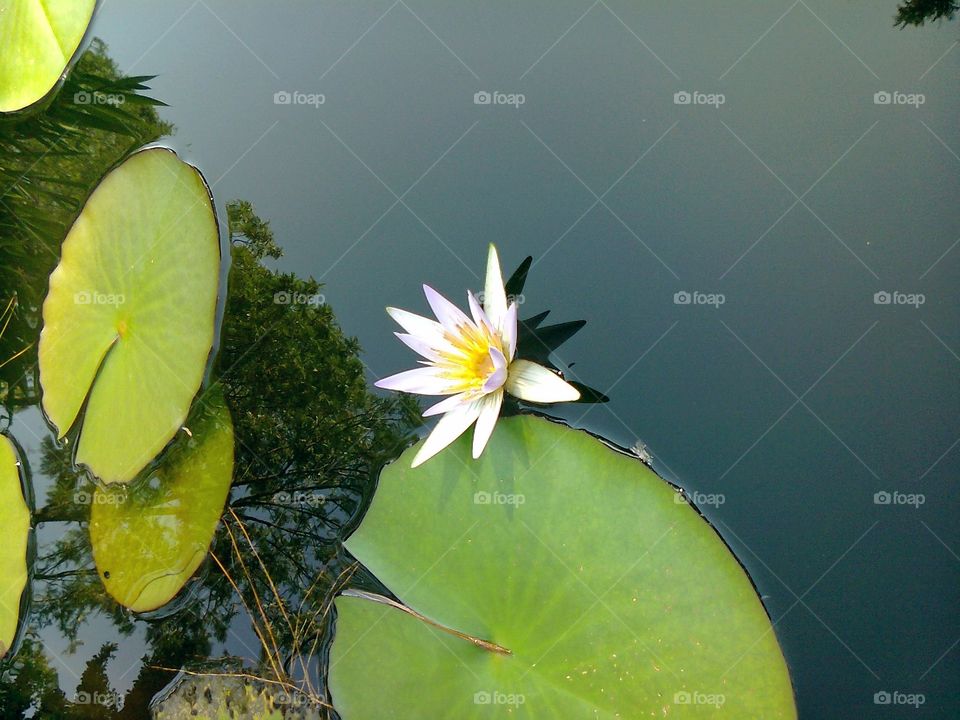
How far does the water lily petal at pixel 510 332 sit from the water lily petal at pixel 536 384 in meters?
0.06

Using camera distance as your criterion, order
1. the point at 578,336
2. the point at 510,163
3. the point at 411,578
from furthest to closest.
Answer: the point at 510,163, the point at 578,336, the point at 411,578

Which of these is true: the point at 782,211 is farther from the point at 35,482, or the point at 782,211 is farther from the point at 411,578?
the point at 35,482

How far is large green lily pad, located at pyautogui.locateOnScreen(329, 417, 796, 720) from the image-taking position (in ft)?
5.58

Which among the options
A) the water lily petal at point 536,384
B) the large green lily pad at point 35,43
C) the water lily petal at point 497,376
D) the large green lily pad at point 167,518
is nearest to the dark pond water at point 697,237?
the large green lily pad at point 167,518

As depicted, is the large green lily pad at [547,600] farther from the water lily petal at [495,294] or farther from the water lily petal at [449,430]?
the water lily petal at [495,294]

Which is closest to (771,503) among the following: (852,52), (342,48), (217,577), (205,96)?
(852,52)

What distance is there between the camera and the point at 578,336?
228 cm

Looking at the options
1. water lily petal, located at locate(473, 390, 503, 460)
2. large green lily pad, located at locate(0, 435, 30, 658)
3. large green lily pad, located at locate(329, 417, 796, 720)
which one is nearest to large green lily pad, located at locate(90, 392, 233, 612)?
large green lily pad, located at locate(0, 435, 30, 658)

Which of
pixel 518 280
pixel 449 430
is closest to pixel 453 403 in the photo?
pixel 449 430

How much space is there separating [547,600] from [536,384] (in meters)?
0.67

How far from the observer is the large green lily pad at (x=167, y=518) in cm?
225

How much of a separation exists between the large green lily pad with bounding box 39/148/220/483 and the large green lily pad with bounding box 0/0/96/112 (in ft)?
2.95

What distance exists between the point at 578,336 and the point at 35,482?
2419mm

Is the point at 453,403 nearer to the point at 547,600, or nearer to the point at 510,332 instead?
the point at 510,332
